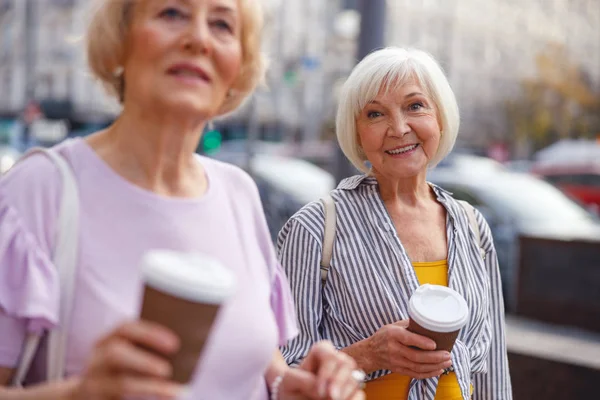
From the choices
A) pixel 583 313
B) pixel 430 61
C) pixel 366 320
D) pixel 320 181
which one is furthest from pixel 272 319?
pixel 320 181

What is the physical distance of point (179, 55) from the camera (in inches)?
69.2

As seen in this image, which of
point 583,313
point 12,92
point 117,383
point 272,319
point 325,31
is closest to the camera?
point 117,383

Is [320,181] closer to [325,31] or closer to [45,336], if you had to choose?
[45,336]

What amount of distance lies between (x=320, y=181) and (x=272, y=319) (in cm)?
980

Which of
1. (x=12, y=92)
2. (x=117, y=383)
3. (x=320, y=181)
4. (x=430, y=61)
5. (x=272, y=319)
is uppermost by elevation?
(x=430, y=61)

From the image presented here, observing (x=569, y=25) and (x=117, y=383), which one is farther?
(x=569, y=25)

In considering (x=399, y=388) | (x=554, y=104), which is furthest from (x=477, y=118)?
(x=399, y=388)

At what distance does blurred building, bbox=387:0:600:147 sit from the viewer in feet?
187

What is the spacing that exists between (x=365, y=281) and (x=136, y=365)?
1497mm

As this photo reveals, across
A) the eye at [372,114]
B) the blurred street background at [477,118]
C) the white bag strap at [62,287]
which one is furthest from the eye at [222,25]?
the eye at [372,114]

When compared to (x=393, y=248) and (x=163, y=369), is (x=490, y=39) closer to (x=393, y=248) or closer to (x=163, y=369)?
(x=393, y=248)

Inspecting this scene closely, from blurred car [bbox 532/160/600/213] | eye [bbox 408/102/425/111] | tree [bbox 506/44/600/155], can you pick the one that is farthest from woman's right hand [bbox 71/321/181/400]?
tree [bbox 506/44/600/155]

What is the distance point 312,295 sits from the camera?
2.80 m

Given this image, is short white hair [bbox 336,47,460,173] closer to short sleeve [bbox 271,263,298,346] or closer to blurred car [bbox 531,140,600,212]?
short sleeve [bbox 271,263,298,346]
